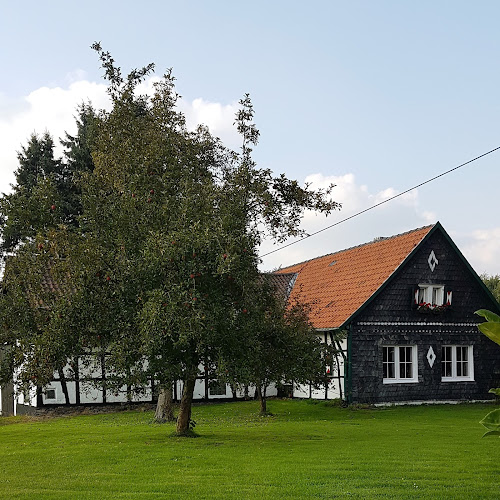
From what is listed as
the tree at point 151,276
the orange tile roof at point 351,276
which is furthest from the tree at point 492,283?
the tree at point 151,276

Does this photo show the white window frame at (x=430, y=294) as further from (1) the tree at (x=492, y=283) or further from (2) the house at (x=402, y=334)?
(1) the tree at (x=492, y=283)

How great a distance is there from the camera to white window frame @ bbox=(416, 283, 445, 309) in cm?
2673

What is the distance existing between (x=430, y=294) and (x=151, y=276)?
15198 millimetres

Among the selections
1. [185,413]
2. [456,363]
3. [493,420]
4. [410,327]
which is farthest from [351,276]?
[493,420]

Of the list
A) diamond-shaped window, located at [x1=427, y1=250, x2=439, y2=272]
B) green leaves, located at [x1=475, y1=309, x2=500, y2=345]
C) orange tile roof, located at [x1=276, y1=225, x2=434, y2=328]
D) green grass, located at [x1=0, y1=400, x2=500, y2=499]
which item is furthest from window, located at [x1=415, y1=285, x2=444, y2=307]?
green leaves, located at [x1=475, y1=309, x2=500, y2=345]

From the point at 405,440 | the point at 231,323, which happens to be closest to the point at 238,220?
the point at 231,323

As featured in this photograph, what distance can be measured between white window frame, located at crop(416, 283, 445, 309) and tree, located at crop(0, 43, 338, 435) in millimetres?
11505

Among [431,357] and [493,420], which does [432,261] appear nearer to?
[431,357]

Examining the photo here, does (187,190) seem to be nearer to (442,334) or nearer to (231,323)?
(231,323)

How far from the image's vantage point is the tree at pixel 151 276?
13.8m

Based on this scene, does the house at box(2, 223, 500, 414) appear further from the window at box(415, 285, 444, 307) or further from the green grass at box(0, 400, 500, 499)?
the green grass at box(0, 400, 500, 499)

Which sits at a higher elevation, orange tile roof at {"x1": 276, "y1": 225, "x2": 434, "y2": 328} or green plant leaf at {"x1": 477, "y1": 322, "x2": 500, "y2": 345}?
orange tile roof at {"x1": 276, "y1": 225, "x2": 434, "y2": 328}

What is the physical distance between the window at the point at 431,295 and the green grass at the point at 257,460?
5927mm

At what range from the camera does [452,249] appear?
89.4 ft
